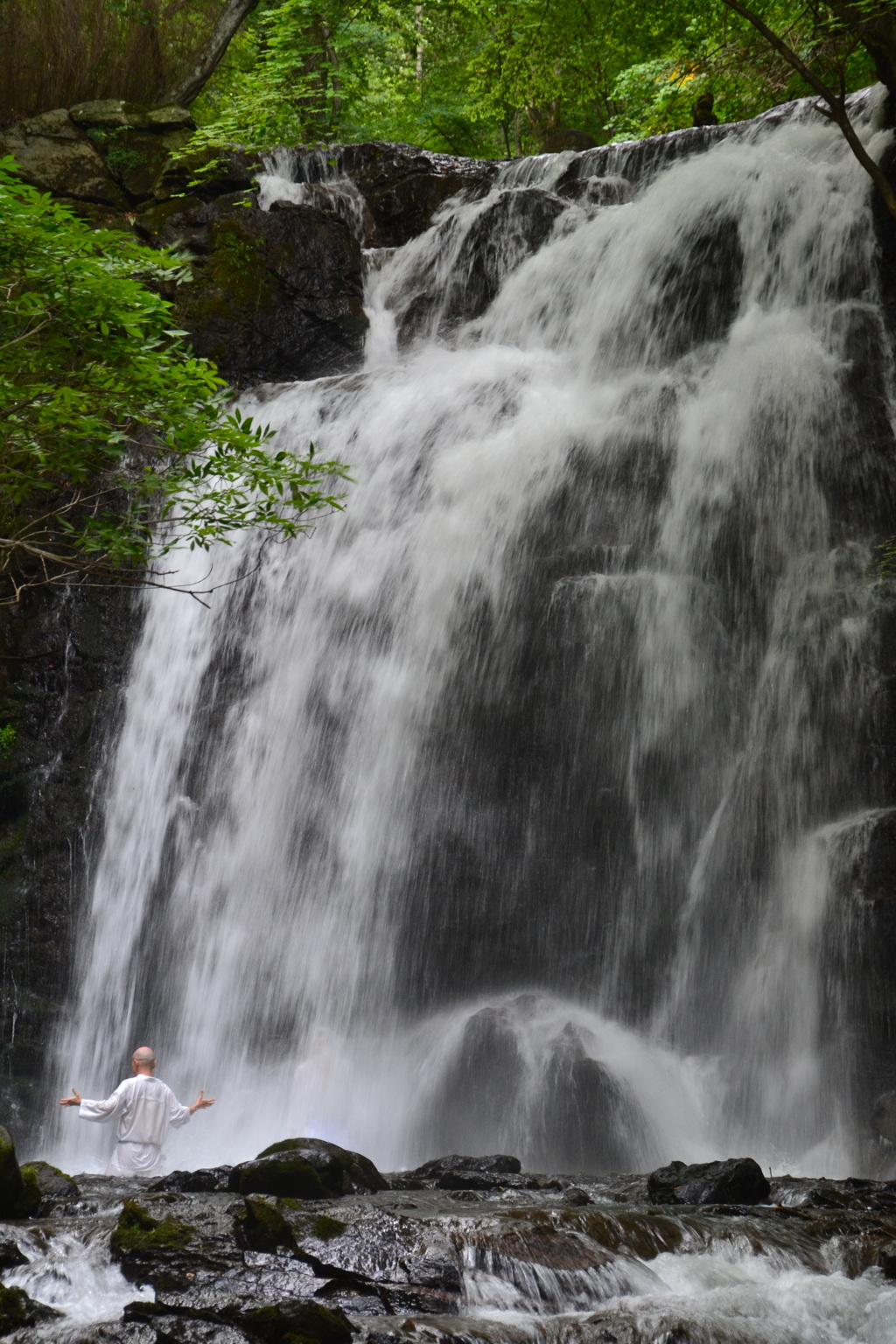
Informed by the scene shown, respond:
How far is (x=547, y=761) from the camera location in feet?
34.0

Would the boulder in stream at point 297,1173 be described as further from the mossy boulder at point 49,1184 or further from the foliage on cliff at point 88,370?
the foliage on cliff at point 88,370

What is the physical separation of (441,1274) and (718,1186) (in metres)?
2.08

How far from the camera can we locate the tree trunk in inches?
733

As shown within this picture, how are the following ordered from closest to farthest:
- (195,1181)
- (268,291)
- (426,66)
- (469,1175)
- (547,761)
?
(195,1181), (469,1175), (547,761), (268,291), (426,66)

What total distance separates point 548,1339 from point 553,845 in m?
5.76

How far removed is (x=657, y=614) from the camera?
1066cm

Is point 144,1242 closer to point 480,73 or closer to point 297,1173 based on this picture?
point 297,1173

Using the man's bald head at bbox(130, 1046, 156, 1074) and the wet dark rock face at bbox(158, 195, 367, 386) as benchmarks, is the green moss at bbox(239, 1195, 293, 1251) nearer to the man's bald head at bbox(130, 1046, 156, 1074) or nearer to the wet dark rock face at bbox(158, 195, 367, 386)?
the man's bald head at bbox(130, 1046, 156, 1074)

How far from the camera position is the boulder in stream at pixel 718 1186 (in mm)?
6207

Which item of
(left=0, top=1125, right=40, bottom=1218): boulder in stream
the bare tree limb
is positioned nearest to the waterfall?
the bare tree limb

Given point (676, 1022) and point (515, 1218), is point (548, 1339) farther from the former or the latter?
point (676, 1022)

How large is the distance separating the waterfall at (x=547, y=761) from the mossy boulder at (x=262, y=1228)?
151 inches

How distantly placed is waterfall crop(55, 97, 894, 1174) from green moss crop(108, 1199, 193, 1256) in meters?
4.01

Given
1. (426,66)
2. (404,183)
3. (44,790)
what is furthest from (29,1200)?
(426,66)
